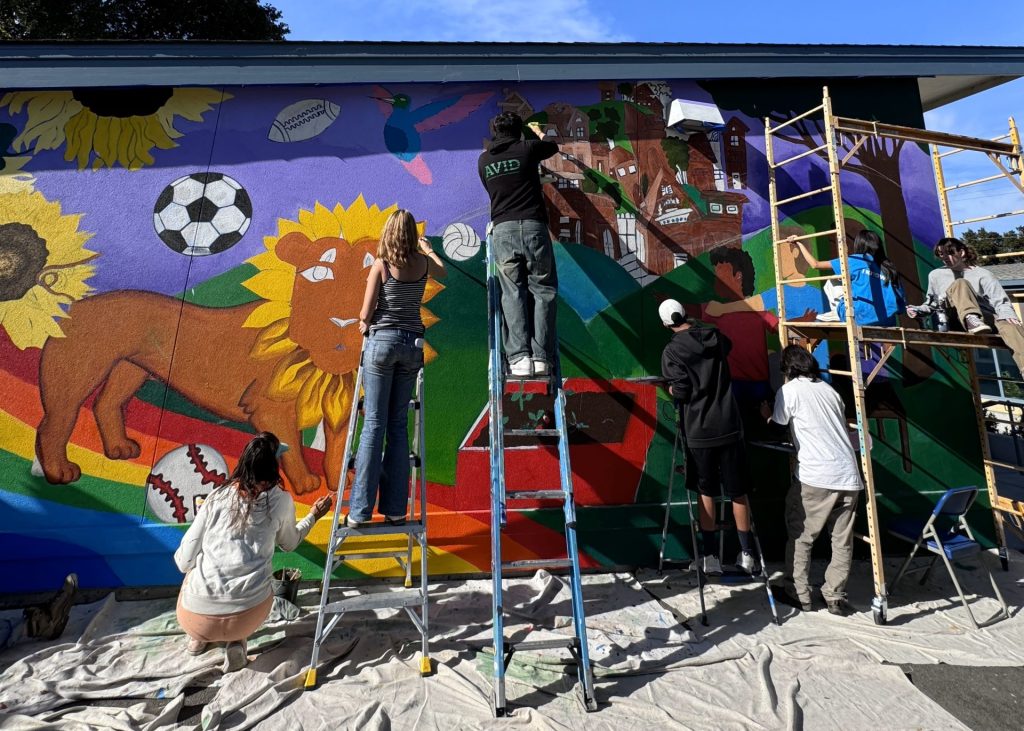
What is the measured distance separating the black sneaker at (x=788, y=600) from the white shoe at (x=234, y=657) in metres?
3.83

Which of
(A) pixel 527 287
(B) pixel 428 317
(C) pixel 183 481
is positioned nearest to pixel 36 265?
(C) pixel 183 481

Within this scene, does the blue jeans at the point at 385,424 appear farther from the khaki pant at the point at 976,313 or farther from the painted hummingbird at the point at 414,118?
the khaki pant at the point at 976,313

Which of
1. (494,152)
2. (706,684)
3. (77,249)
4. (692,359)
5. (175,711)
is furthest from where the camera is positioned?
(77,249)

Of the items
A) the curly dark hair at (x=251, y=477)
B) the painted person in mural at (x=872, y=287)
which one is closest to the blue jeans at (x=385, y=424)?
the curly dark hair at (x=251, y=477)

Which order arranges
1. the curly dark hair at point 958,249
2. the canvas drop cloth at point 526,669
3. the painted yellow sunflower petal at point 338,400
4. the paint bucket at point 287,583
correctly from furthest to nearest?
the curly dark hair at point 958,249, the painted yellow sunflower petal at point 338,400, the paint bucket at point 287,583, the canvas drop cloth at point 526,669

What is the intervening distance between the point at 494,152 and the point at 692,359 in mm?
2190

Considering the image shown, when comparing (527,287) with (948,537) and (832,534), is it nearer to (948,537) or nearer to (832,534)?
(832,534)

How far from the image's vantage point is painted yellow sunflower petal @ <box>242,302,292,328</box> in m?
4.32

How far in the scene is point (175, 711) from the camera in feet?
8.71

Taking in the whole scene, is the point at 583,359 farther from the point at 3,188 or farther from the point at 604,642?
the point at 3,188

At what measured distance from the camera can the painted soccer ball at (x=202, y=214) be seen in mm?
4371

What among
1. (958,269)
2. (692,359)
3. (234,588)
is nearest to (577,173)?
(692,359)

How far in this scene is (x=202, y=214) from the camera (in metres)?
4.41

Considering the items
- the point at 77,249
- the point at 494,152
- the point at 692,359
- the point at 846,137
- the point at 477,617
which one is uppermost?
the point at 846,137
